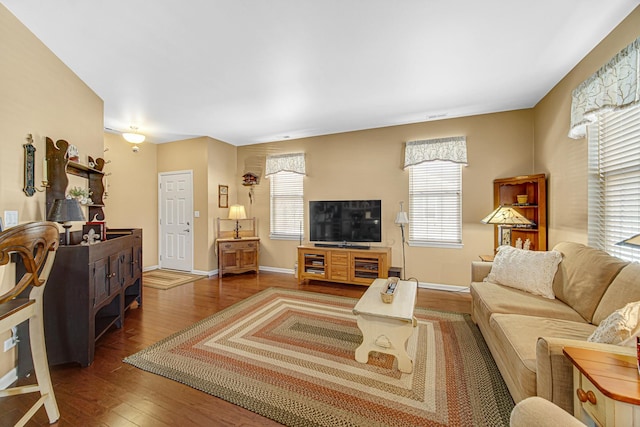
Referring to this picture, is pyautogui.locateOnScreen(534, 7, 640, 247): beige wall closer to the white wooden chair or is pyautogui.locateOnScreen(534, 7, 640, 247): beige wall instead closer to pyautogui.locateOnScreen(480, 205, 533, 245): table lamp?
pyautogui.locateOnScreen(480, 205, 533, 245): table lamp

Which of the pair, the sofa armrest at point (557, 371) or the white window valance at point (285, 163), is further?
the white window valance at point (285, 163)

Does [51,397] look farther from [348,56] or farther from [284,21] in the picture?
[348,56]

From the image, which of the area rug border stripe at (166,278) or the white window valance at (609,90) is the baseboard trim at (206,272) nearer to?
the area rug border stripe at (166,278)

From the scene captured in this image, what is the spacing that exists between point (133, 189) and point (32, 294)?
3.95 meters

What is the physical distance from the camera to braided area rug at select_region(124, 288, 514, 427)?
1564 mm

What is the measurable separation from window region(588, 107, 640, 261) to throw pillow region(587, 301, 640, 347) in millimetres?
1190

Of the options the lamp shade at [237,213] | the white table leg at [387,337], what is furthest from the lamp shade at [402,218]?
the lamp shade at [237,213]

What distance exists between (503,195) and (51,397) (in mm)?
4816

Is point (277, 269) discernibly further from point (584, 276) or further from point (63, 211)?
point (584, 276)

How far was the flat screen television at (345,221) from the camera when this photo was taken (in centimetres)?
412

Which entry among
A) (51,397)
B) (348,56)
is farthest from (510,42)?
(51,397)

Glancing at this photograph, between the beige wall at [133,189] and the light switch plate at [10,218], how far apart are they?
276 cm

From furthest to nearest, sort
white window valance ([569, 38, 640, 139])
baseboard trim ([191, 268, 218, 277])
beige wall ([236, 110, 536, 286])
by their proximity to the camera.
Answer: baseboard trim ([191, 268, 218, 277]) < beige wall ([236, 110, 536, 286]) < white window valance ([569, 38, 640, 139])

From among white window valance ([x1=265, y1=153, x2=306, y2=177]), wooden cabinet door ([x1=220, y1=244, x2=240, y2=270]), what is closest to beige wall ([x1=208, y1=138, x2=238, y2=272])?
wooden cabinet door ([x1=220, y1=244, x2=240, y2=270])
